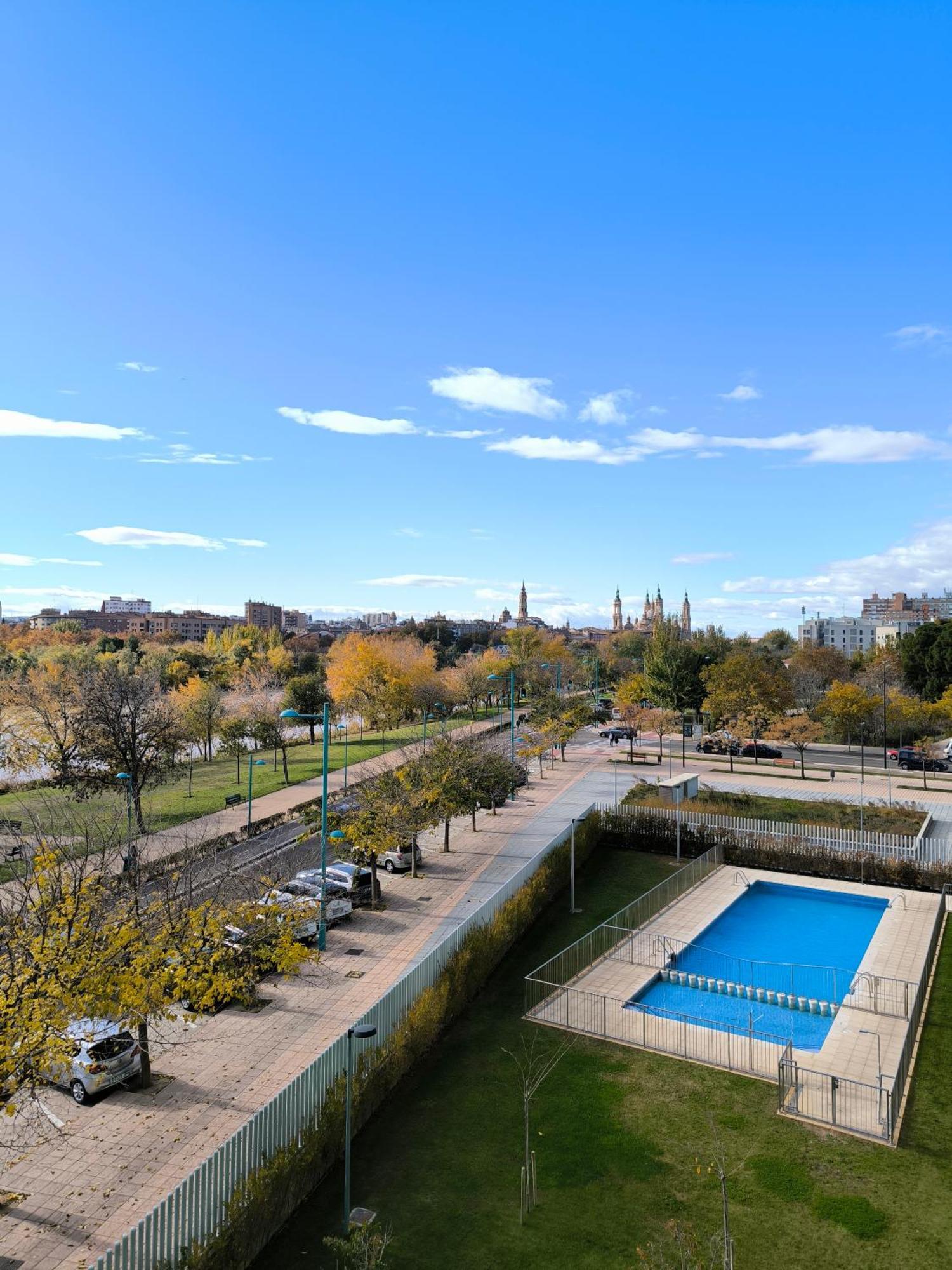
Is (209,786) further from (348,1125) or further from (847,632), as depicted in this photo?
(847,632)

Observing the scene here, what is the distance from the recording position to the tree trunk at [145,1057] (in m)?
13.8

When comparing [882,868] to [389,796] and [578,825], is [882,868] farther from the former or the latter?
[389,796]

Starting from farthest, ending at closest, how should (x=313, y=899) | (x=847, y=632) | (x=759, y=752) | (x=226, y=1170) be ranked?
1. (x=847, y=632)
2. (x=759, y=752)
3. (x=313, y=899)
4. (x=226, y=1170)

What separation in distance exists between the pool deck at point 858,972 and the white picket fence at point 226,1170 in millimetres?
6036

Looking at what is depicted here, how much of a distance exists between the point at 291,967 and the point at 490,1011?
5694 millimetres

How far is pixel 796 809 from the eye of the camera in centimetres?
3456

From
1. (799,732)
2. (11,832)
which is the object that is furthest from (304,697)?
(11,832)

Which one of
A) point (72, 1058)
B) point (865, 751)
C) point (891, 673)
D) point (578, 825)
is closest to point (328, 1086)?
point (72, 1058)

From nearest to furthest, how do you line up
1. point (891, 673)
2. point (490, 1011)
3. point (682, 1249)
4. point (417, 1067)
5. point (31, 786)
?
point (682, 1249)
point (417, 1067)
point (490, 1011)
point (31, 786)
point (891, 673)

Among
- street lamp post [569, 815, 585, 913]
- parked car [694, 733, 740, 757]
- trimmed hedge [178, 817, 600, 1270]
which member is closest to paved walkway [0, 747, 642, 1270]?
trimmed hedge [178, 817, 600, 1270]

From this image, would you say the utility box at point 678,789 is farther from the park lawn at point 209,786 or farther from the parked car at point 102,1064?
the parked car at point 102,1064

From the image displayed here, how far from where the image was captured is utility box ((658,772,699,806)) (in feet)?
112

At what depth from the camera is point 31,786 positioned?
3222cm

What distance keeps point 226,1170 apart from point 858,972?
1521 centimetres
